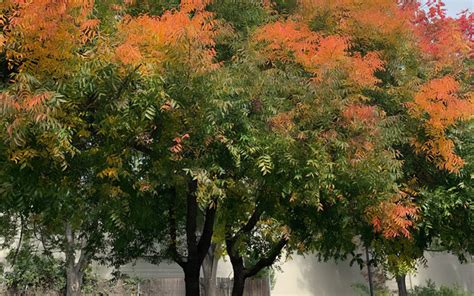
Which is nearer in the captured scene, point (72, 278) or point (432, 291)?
point (72, 278)

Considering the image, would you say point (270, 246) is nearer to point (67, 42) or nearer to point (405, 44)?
point (405, 44)

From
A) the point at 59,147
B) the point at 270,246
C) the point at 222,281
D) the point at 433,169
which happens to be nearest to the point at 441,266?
the point at 222,281

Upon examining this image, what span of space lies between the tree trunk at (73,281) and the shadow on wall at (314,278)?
11.6 meters

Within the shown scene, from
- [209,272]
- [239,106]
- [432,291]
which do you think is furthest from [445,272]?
[239,106]

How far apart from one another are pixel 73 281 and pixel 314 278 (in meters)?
14.9

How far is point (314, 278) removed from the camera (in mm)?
29359

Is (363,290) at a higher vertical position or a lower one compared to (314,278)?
lower

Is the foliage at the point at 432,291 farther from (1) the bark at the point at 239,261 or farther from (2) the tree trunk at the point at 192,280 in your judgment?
(2) the tree trunk at the point at 192,280

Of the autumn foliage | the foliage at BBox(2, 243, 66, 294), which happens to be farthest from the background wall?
the autumn foliage

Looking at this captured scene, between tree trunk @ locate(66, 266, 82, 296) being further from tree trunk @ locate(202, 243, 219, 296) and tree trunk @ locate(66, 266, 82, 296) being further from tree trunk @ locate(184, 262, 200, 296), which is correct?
tree trunk @ locate(184, 262, 200, 296)

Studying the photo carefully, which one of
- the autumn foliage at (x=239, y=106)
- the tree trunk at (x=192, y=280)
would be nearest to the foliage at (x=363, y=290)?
the autumn foliage at (x=239, y=106)

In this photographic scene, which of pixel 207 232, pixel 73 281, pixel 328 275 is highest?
pixel 328 275

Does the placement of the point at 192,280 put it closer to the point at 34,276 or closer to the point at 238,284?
the point at 238,284

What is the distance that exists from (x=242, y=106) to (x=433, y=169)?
468cm
